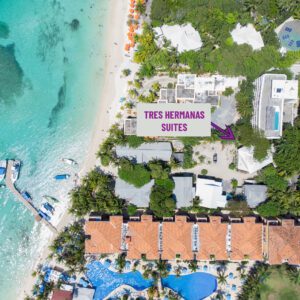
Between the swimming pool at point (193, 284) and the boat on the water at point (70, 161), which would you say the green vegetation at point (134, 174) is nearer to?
the boat on the water at point (70, 161)

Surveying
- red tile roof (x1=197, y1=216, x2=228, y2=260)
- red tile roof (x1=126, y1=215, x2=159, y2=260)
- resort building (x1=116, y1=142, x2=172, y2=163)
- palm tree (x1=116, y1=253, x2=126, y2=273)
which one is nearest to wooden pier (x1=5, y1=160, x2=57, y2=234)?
palm tree (x1=116, y1=253, x2=126, y2=273)

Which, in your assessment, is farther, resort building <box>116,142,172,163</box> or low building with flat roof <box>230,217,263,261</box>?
resort building <box>116,142,172,163</box>

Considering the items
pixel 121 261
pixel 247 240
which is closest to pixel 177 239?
pixel 121 261

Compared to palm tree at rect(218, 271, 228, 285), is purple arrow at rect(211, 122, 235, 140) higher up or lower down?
higher up

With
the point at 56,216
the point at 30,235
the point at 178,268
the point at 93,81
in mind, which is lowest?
the point at 178,268

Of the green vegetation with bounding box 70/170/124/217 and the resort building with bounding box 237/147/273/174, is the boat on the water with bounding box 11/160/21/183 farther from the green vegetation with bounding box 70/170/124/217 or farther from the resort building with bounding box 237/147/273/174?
the resort building with bounding box 237/147/273/174

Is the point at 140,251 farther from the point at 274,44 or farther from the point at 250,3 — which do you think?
the point at 250,3

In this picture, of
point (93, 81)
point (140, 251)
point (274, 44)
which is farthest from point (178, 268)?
point (274, 44)
